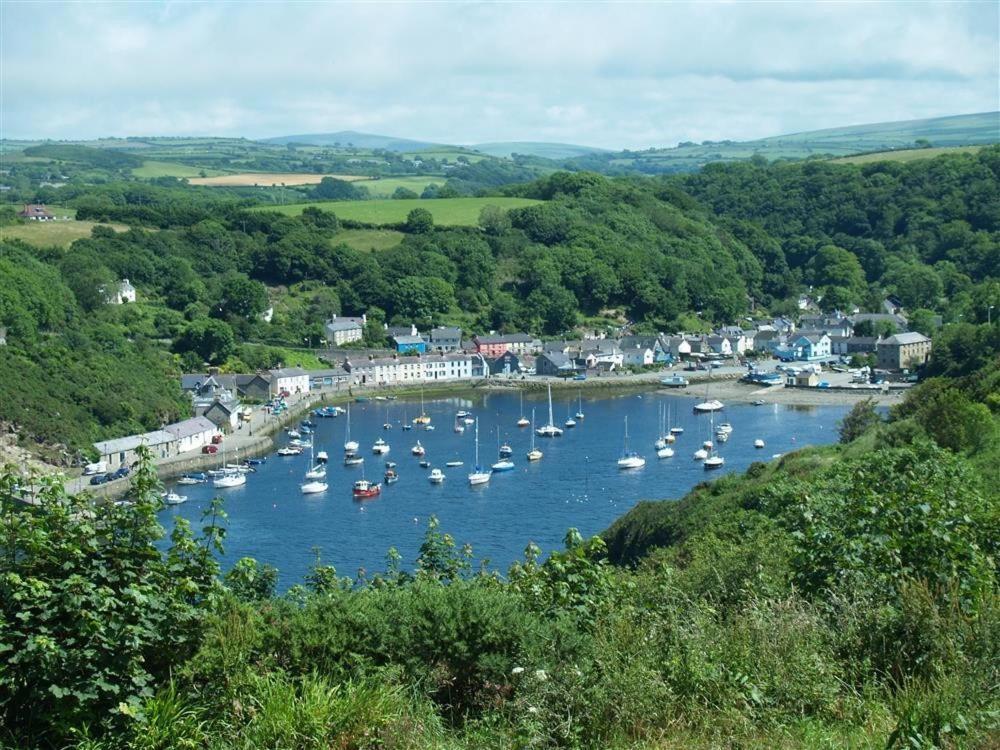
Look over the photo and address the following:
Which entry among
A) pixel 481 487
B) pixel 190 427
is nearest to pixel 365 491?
pixel 481 487

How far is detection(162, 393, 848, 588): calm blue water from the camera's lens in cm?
1612

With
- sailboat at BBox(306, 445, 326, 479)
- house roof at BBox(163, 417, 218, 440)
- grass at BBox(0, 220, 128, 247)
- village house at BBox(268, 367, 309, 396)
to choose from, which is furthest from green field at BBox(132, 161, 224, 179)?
sailboat at BBox(306, 445, 326, 479)

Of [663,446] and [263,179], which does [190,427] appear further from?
[263,179]

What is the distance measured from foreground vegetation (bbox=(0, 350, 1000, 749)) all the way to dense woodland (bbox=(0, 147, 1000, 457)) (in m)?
18.2

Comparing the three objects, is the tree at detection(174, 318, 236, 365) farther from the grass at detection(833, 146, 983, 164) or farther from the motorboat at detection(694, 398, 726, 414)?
the grass at detection(833, 146, 983, 164)

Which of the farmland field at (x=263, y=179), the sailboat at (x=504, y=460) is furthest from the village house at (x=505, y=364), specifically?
the farmland field at (x=263, y=179)

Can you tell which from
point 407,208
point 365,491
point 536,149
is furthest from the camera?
point 536,149

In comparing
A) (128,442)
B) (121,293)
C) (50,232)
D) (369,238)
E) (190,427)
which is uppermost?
(50,232)

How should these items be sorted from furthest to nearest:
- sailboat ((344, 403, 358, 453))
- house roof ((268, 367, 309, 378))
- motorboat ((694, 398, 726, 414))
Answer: house roof ((268, 367, 309, 378)) → motorboat ((694, 398, 726, 414)) → sailboat ((344, 403, 358, 453))

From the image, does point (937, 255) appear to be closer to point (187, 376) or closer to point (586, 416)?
point (586, 416)

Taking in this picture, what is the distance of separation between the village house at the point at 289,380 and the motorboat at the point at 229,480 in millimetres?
9066

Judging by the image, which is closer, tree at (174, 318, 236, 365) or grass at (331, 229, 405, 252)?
tree at (174, 318, 236, 365)

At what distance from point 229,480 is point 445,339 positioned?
16.3 m

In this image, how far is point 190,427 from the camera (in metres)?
23.7
